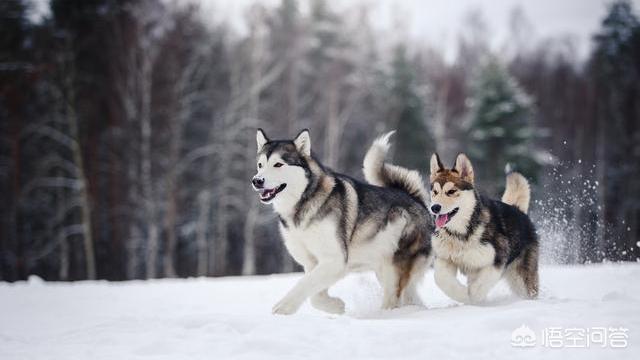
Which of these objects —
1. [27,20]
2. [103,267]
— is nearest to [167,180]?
[103,267]

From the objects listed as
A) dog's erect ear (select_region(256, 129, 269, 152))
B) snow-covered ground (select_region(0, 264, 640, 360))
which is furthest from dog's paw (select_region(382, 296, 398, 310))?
dog's erect ear (select_region(256, 129, 269, 152))

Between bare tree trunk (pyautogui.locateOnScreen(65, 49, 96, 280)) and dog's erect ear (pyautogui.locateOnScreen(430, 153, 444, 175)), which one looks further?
bare tree trunk (pyautogui.locateOnScreen(65, 49, 96, 280))

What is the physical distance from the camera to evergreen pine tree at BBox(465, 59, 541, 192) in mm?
23094

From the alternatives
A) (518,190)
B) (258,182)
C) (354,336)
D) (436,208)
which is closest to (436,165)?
(436,208)

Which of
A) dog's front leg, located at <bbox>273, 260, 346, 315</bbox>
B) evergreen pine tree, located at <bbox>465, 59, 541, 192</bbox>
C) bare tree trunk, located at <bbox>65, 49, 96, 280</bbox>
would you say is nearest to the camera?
dog's front leg, located at <bbox>273, 260, 346, 315</bbox>

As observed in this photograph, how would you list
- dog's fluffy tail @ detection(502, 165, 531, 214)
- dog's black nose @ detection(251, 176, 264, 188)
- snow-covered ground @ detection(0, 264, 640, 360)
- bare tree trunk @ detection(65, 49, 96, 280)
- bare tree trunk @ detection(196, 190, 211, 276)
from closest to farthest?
snow-covered ground @ detection(0, 264, 640, 360) < dog's black nose @ detection(251, 176, 264, 188) < dog's fluffy tail @ detection(502, 165, 531, 214) < bare tree trunk @ detection(65, 49, 96, 280) < bare tree trunk @ detection(196, 190, 211, 276)

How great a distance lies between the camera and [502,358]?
11.2 ft

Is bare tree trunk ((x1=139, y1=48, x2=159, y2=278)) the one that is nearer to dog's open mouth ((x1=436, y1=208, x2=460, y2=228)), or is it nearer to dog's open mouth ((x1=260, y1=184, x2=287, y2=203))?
dog's open mouth ((x1=260, y1=184, x2=287, y2=203))

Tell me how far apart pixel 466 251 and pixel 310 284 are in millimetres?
1474

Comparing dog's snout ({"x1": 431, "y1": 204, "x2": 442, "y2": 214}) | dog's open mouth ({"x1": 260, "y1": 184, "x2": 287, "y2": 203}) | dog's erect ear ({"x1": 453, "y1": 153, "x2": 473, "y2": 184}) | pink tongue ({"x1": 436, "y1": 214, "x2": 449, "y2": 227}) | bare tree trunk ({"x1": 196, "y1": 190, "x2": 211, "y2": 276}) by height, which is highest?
dog's erect ear ({"x1": 453, "y1": 153, "x2": 473, "y2": 184})

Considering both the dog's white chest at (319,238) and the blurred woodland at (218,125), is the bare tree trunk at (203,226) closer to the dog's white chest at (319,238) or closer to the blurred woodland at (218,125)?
the blurred woodland at (218,125)

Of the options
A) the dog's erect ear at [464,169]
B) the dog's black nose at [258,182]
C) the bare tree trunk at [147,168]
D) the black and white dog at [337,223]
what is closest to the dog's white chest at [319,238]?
the black and white dog at [337,223]

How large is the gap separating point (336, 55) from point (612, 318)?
2150 cm

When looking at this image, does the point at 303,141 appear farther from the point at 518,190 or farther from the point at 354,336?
the point at 518,190
